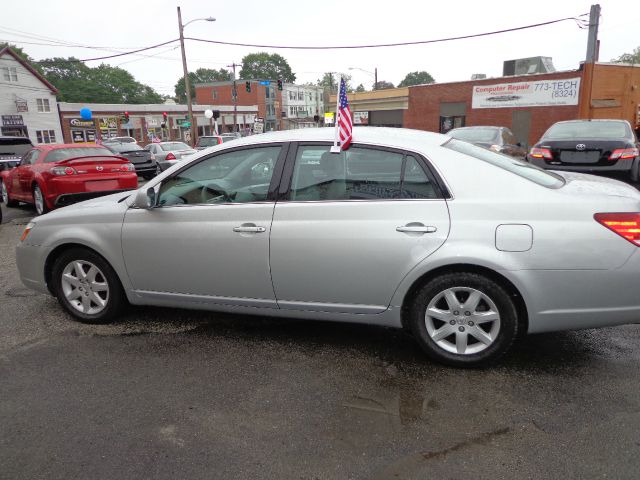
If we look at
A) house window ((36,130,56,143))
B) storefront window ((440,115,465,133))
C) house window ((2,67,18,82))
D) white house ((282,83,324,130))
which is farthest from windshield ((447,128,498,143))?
white house ((282,83,324,130))

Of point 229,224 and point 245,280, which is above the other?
point 229,224

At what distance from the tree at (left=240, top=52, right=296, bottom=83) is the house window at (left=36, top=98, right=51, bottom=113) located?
73.2m

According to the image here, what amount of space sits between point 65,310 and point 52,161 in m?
6.22

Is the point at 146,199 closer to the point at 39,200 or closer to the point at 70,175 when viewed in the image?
the point at 70,175

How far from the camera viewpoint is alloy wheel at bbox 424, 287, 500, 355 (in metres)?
3.13

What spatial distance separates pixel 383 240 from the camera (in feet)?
10.4

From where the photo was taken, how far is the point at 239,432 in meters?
2.66

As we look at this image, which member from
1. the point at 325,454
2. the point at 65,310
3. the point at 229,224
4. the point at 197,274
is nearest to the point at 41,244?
the point at 65,310

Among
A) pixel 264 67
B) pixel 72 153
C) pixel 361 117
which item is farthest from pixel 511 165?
pixel 264 67

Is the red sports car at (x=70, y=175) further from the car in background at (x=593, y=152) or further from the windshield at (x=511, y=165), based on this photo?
the car in background at (x=593, y=152)

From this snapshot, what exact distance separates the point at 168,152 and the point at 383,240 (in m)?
15.8

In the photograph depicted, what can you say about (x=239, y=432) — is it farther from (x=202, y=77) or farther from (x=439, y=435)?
(x=202, y=77)

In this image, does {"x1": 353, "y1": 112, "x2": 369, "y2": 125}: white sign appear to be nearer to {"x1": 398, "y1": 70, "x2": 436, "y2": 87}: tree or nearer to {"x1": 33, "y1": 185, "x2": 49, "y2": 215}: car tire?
{"x1": 33, "y1": 185, "x2": 49, "y2": 215}: car tire

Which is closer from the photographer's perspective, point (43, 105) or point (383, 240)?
point (383, 240)
